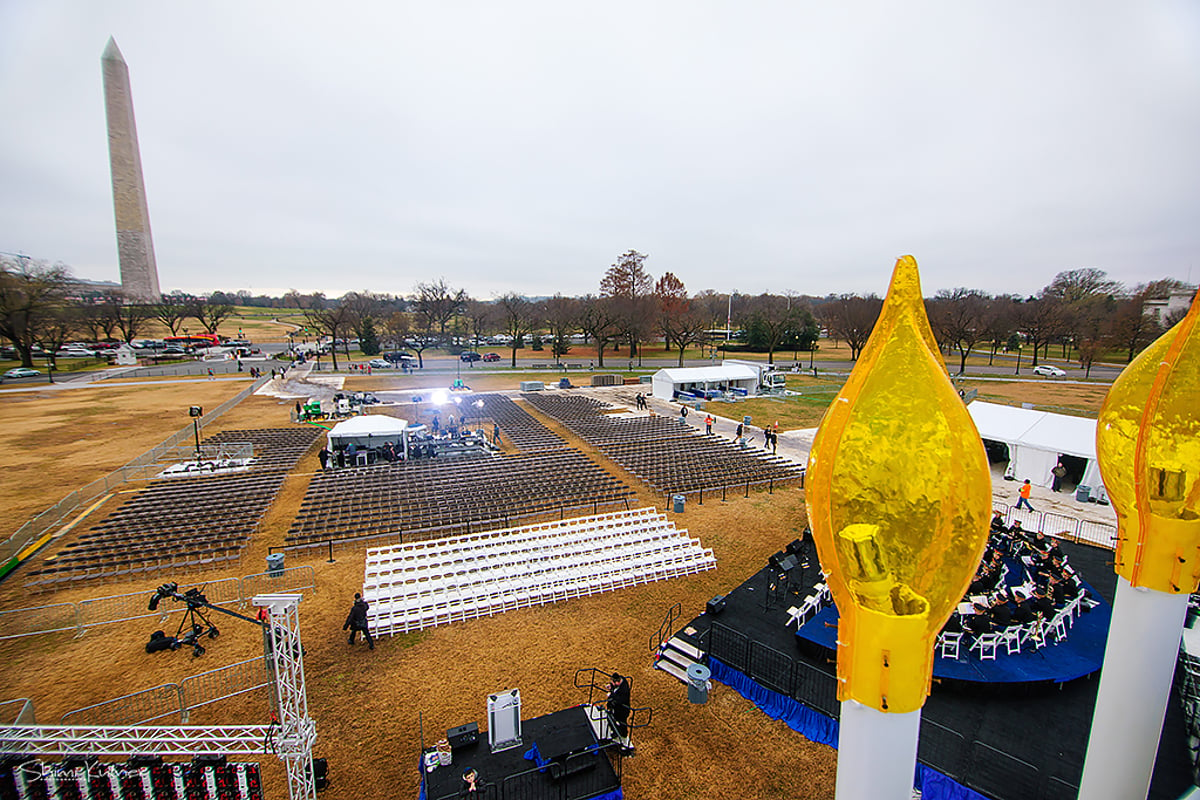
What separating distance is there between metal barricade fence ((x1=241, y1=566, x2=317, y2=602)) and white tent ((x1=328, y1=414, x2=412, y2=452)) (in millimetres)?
11645

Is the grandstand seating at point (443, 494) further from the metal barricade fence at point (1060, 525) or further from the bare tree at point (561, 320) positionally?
the bare tree at point (561, 320)

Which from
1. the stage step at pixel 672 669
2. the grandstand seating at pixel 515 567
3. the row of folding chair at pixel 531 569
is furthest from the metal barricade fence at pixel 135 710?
the stage step at pixel 672 669

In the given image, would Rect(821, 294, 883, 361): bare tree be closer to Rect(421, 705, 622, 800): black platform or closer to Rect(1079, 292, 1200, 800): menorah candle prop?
Rect(1079, 292, 1200, 800): menorah candle prop

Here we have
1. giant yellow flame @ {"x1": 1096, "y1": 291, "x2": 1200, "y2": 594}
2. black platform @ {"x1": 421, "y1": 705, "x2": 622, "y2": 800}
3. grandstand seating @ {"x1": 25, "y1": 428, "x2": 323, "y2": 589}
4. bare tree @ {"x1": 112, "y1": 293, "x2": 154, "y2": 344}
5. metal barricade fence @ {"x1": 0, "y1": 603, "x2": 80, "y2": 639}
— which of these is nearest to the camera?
giant yellow flame @ {"x1": 1096, "y1": 291, "x2": 1200, "y2": 594}

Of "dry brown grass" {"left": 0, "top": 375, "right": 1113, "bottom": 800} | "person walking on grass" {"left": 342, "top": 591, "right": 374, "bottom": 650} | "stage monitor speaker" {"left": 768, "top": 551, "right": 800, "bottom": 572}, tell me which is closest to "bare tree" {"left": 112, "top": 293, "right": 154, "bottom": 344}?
"dry brown grass" {"left": 0, "top": 375, "right": 1113, "bottom": 800}

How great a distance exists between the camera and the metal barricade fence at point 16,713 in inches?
319

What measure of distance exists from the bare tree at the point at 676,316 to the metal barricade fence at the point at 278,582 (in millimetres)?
52618

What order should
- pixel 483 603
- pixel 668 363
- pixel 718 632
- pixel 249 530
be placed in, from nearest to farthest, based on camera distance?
pixel 718 632 < pixel 483 603 < pixel 249 530 < pixel 668 363

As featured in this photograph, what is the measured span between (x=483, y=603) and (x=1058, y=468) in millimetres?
24070

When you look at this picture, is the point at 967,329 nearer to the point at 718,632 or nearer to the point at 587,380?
the point at 587,380

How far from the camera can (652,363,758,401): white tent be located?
40906mm

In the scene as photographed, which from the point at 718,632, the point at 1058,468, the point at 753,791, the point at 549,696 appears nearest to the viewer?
the point at 753,791

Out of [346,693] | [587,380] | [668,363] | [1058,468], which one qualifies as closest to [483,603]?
[346,693]

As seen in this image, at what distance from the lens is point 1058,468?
21234 mm
